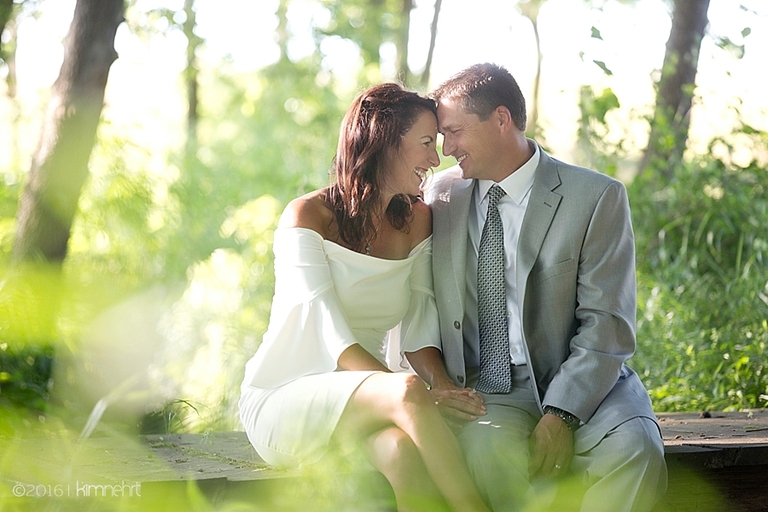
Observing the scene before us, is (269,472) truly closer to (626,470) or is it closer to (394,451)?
(394,451)

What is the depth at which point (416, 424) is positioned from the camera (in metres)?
2.21

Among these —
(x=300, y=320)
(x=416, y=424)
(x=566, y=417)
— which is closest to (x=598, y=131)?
(x=566, y=417)

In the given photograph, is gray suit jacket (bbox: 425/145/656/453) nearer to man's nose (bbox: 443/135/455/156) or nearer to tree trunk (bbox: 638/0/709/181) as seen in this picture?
man's nose (bbox: 443/135/455/156)

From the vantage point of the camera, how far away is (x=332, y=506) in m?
1.39

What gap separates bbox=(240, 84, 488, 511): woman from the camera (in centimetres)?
222

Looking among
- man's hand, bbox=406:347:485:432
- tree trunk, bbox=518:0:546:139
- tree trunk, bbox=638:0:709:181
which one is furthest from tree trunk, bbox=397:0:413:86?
man's hand, bbox=406:347:485:432

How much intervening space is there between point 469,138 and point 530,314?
643 mm

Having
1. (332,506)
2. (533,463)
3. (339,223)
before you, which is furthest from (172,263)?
(332,506)

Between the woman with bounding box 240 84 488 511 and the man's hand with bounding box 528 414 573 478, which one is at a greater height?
the woman with bounding box 240 84 488 511

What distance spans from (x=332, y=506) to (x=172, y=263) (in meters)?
8.12

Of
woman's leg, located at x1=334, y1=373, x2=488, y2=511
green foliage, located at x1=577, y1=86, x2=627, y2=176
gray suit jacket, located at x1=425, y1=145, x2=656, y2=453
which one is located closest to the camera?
woman's leg, located at x1=334, y1=373, x2=488, y2=511

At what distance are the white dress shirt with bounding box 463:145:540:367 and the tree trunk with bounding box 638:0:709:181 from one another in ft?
11.6

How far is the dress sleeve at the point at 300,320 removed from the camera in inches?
103

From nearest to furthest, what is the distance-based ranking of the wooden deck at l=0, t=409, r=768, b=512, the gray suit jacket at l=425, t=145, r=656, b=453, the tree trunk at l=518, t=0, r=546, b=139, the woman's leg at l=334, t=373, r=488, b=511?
the wooden deck at l=0, t=409, r=768, b=512
the woman's leg at l=334, t=373, r=488, b=511
the gray suit jacket at l=425, t=145, r=656, b=453
the tree trunk at l=518, t=0, r=546, b=139
